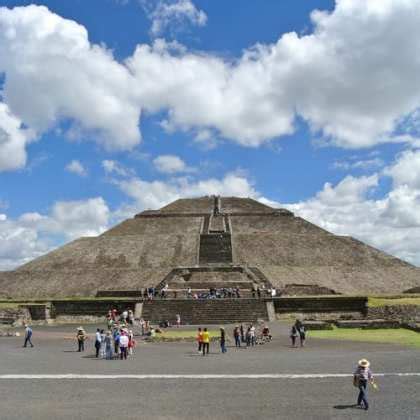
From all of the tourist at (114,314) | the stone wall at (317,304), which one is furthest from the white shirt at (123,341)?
the stone wall at (317,304)

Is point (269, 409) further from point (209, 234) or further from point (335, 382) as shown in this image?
point (209, 234)

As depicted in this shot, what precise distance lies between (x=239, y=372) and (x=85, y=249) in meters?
40.9

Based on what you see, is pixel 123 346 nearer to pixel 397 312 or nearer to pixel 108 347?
pixel 108 347

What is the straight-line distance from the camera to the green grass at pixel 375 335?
2186 cm

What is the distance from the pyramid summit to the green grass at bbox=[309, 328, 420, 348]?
12459 millimetres

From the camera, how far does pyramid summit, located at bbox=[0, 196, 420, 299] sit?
141ft

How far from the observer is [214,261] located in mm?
49750

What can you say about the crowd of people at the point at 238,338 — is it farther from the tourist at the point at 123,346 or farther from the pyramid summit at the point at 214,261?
the pyramid summit at the point at 214,261

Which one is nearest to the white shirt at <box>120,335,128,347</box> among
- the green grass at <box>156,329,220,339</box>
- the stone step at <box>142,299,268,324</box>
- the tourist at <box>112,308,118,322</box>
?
the green grass at <box>156,329,220,339</box>

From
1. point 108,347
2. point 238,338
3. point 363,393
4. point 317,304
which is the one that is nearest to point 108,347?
A: point 108,347

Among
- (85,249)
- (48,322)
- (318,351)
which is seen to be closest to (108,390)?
(318,351)

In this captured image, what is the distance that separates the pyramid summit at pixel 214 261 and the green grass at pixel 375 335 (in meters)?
12.5

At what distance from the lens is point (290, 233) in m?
58.0

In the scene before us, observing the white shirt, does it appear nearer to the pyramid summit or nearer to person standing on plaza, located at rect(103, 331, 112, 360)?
person standing on plaza, located at rect(103, 331, 112, 360)
